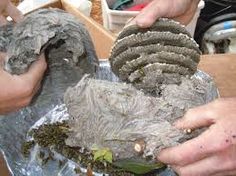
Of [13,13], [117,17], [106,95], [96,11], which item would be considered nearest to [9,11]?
[13,13]

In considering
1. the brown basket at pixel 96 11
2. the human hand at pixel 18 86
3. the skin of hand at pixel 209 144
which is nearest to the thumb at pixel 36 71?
the human hand at pixel 18 86

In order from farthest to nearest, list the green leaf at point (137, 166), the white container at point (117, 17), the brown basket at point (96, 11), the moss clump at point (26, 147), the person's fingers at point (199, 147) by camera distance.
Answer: the brown basket at point (96, 11) → the white container at point (117, 17) → the moss clump at point (26, 147) → the green leaf at point (137, 166) → the person's fingers at point (199, 147)

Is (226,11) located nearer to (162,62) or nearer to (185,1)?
(185,1)

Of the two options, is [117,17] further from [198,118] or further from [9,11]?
[198,118]

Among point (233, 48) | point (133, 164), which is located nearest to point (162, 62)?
point (133, 164)

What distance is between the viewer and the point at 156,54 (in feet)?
2.28

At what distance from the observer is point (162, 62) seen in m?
0.70

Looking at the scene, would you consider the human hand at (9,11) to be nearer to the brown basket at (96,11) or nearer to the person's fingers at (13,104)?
the person's fingers at (13,104)

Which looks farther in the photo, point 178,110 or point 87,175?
point 87,175

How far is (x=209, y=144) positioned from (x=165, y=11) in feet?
0.88

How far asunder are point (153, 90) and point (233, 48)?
29.2 inches

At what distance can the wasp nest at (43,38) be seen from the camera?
702mm

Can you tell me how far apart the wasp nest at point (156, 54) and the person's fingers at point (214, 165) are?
0.44ft

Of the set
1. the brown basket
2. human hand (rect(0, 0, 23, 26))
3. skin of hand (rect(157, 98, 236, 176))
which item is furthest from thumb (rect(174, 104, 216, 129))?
the brown basket
